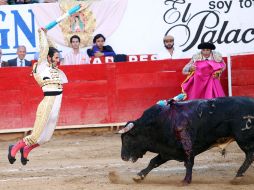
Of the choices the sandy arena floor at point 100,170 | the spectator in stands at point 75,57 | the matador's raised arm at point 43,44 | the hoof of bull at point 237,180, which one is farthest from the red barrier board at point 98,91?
the hoof of bull at point 237,180

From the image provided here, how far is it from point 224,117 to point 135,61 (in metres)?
4.65

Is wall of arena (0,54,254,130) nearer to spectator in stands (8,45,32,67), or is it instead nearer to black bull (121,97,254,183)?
spectator in stands (8,45,32,67)

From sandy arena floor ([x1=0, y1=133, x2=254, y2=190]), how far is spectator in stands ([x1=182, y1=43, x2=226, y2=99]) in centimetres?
114

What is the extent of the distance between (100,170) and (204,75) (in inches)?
116

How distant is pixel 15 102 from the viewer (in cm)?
1264

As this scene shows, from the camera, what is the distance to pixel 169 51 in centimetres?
1321

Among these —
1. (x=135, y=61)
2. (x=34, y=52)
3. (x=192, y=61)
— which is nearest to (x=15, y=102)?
(x=34, y=52)

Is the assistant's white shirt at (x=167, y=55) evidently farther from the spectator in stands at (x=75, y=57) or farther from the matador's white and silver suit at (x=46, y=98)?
the matador's white and silver suit at (x=46, y=98)

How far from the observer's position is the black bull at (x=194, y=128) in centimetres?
846

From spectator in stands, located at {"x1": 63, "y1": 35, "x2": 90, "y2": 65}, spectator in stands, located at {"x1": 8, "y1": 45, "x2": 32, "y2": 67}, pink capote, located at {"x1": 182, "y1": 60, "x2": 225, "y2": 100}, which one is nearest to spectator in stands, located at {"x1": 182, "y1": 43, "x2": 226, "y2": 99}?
pink capote, located at {"x1": 182, "y1": 60, "x2": 225, "y2": 100}

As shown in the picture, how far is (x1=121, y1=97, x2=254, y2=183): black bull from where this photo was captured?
333 inches

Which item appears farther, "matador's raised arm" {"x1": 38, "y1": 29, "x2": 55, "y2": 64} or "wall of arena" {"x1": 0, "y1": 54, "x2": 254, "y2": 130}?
"wall of arena" {"x1": 0, "y1": 54, "x2": 254, "y2": 130}

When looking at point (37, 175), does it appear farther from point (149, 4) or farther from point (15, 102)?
point (149, 4)

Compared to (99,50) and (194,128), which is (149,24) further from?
(194,128)
